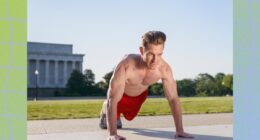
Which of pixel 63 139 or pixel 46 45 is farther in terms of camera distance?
A: pixel 46 45

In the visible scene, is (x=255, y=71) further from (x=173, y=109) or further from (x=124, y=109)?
(x=124, y=109)

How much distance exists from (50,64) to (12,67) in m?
44.4

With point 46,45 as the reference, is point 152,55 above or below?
below

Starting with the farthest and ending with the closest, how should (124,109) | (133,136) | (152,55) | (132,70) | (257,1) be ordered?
1. (124,109)
2. (133,136)
3. (132,70)
4. (152,55)
5. (257,1)

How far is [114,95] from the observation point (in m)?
2.96

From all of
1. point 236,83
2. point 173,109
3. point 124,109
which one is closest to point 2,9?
Answer: point 236,83

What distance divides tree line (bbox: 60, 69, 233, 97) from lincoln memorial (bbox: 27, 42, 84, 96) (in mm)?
5471

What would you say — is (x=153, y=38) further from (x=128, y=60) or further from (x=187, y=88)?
(x=187, y=88)

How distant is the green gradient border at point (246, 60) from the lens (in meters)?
2.01

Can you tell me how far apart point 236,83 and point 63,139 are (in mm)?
1652

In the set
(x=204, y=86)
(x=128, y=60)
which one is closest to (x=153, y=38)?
(x=128, y=60)

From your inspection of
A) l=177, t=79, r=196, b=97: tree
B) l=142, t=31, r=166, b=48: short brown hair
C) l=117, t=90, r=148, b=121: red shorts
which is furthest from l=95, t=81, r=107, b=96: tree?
l=142, t=31, r=166, b=48: short brown hair

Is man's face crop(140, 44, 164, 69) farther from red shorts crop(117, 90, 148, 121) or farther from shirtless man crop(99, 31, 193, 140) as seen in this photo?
red shorts crop(117, 90, 148, 121)

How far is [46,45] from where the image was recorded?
44.4 m
